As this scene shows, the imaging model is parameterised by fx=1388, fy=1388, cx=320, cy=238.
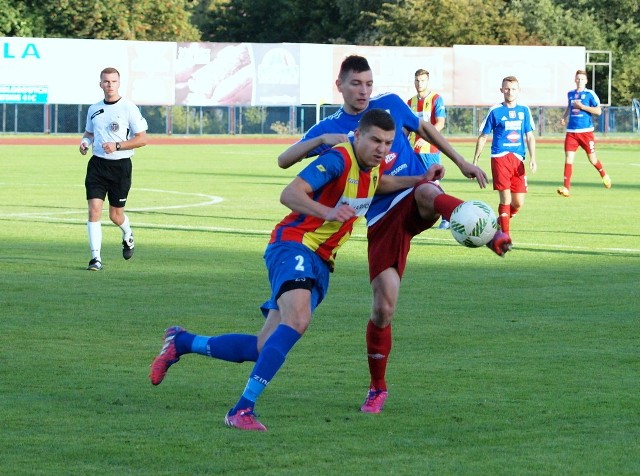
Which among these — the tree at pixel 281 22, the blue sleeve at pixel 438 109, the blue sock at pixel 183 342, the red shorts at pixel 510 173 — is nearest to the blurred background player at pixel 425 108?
the blue sleeve at pixel 438 109

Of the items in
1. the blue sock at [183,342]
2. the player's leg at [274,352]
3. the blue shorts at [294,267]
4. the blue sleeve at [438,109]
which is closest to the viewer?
the player's leg at [274,352]

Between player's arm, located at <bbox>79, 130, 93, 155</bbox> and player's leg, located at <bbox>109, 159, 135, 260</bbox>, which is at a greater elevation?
player's arm, located at <bbox>79, 130, 93, 155</bbox>

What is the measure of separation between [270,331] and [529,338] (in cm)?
337

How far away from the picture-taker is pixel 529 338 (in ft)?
34.3

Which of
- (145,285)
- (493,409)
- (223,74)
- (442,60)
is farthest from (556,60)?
(493,409)

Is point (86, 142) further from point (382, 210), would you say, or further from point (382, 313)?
point (382, 313)

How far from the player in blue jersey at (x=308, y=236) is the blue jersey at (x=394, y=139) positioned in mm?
478

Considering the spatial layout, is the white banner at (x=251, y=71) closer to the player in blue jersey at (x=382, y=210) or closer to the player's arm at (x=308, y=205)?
the player in blue jersey at (x=382, y=210)

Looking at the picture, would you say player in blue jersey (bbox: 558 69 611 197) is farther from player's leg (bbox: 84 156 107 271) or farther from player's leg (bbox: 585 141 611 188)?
player's leg (bbox: 84 156 107 271)

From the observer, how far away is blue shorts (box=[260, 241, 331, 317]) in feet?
24.3

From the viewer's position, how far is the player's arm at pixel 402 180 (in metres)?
7.95

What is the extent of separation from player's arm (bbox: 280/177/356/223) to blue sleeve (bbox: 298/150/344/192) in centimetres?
3

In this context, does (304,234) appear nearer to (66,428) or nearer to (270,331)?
(270,331)

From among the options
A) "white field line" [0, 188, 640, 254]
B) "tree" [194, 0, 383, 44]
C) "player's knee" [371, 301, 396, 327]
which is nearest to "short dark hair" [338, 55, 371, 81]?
"player's knee" [371, 301, 396, 327]
